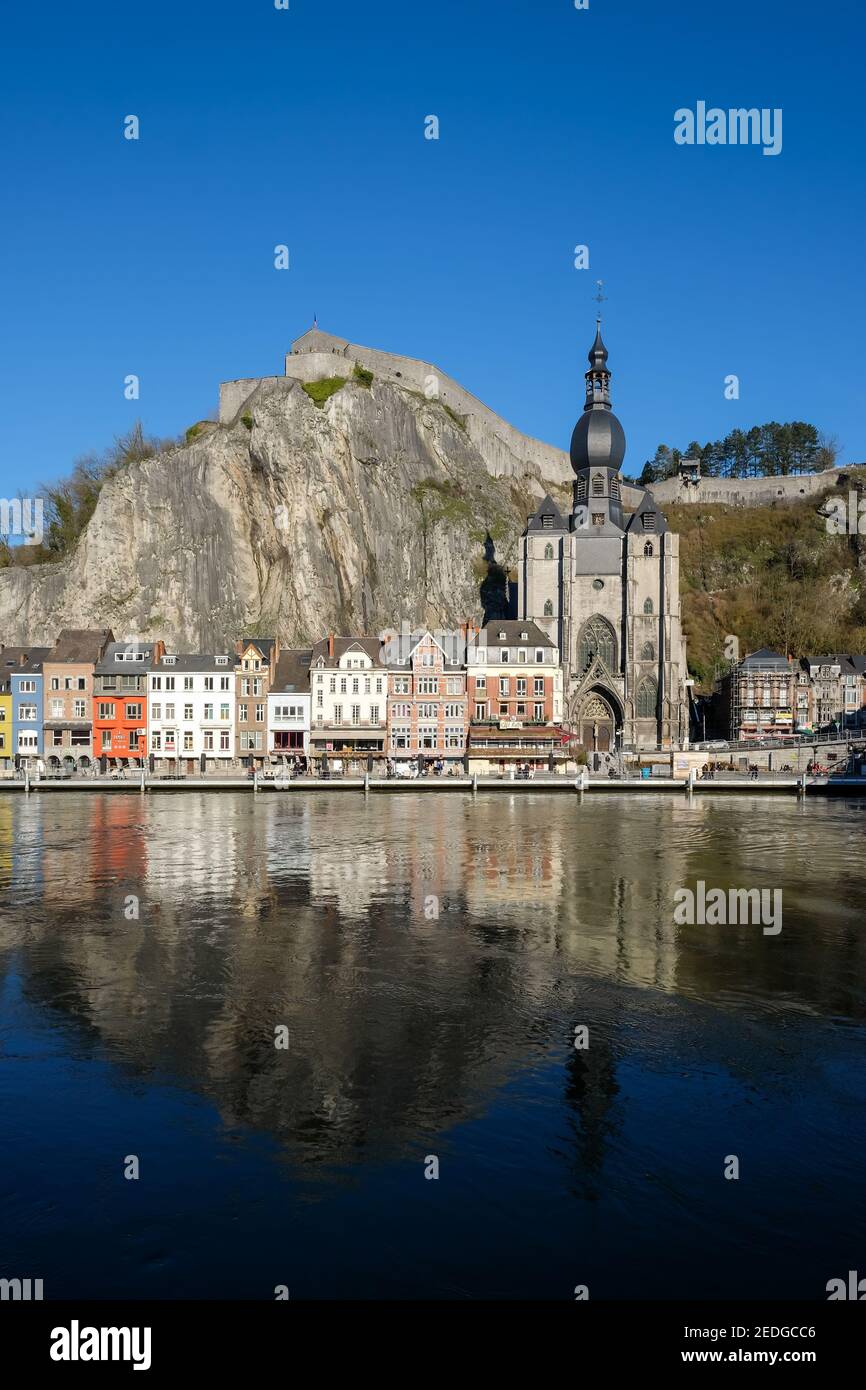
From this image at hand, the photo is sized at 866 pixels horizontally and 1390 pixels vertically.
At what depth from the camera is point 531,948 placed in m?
20.7

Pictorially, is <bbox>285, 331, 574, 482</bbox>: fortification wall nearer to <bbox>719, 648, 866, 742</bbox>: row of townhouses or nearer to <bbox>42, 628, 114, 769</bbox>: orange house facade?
<bbox>719, 648, 866, 742</bbox>: row of townhouses

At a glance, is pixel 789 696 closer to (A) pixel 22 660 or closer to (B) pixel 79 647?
(B) pixel 79 647

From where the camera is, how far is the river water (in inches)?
369

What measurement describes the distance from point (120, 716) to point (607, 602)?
38174 mm

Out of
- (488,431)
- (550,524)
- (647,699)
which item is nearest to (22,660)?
(550,524)

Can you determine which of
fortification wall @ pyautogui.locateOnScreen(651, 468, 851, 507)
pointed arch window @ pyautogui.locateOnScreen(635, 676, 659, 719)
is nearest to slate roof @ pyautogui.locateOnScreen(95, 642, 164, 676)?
pointed arch window @ pyautogui.locateOnScreen(635, 676, 659, 719)

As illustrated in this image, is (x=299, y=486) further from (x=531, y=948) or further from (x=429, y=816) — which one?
(x=531, y=948)

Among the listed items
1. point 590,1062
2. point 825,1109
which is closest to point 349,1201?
point 590,1062

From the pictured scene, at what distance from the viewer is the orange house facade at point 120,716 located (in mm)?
72062

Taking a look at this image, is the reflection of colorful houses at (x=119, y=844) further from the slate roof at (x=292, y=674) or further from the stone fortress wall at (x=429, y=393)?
the stone fortress wall at (x=429, y=393)

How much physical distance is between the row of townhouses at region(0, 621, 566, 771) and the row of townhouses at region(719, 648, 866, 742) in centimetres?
2103

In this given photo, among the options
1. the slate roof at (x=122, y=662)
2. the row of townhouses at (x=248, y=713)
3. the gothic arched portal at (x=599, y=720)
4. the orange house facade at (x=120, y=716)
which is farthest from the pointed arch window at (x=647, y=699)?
the orange house facade at (x=120, y=716)
